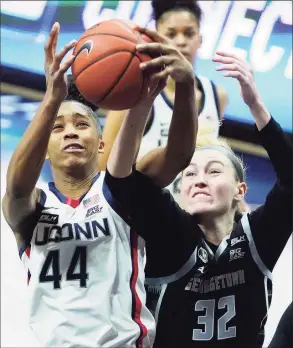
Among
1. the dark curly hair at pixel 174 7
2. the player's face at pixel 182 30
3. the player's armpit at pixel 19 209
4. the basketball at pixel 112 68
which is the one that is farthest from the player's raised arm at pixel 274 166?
the dark curly hair at pixel 174 7

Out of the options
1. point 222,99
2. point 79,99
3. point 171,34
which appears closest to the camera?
point 79,99

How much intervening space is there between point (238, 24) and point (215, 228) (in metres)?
1.48

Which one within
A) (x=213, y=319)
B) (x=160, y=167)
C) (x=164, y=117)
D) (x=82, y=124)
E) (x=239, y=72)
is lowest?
(x=213, y=319)

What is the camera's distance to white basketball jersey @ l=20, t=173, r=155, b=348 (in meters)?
1.41

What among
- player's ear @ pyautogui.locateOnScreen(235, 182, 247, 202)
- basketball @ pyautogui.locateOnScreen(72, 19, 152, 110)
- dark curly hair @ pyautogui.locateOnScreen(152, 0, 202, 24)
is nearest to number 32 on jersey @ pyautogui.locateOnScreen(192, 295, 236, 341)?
player's ear @ pyautogui.locateOnScreen(235, 182, 247, 202)

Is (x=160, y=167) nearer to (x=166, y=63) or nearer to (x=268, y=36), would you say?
(x=166, y=63)

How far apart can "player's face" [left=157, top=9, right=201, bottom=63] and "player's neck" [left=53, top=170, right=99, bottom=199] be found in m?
1.13

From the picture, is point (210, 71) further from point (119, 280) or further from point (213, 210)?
point (119, 280)

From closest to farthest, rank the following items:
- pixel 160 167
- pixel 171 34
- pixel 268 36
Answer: pixel 160 167, pixel 171 34, pixel 268 36

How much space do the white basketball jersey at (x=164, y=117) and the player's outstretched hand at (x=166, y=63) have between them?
1204 mm

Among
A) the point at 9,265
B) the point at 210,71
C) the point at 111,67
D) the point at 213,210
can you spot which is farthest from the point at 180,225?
the point at 210,71

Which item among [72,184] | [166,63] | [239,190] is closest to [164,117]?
[239,190]

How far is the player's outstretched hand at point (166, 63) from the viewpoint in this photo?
1279mm

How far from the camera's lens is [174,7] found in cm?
268
